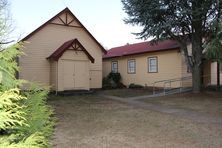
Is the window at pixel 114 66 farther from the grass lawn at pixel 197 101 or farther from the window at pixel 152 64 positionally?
the grass lawn at pixel 197 101

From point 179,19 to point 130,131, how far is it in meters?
12.7

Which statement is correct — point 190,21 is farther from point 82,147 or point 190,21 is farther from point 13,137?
point 13,137

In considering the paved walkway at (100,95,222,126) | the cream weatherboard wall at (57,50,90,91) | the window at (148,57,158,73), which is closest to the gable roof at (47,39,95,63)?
the cream weatherboard wall at (57,50,90,91)

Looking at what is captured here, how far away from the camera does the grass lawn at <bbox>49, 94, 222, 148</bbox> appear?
980 centimetres

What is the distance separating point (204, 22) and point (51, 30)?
11.2 metres

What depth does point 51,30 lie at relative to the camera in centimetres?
2569

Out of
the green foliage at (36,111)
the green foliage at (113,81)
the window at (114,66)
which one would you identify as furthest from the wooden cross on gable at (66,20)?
the green foliage at (36,111)

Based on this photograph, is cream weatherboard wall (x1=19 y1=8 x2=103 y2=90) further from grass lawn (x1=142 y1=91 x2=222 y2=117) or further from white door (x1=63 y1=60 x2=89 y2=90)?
grass lawn (x1=142 y1=91 x2=222 y2=117)

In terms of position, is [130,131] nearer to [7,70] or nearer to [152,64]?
[7,70]

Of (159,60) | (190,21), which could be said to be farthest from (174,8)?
(159,60)

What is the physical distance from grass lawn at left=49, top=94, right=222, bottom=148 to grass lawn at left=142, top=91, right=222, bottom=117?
2831 millimetres

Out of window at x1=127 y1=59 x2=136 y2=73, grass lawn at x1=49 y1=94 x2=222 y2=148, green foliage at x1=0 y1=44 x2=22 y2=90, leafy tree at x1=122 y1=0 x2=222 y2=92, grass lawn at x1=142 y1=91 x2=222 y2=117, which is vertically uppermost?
leafy tree at x1=122 y1=0 x2=222 y2=92

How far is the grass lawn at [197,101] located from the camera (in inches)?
667

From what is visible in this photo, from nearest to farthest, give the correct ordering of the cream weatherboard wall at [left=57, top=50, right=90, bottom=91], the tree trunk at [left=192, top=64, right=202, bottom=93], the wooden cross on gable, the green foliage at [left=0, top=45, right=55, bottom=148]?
the green foliage at [left=0, top=45, right=55, bottom=148] → the tree trunk at [left=192, top=64, right=202, bottom=93] → the cream weatherboard wall at [left=57, top=50, right=90, bottom=91] → the wooden cross on gable
